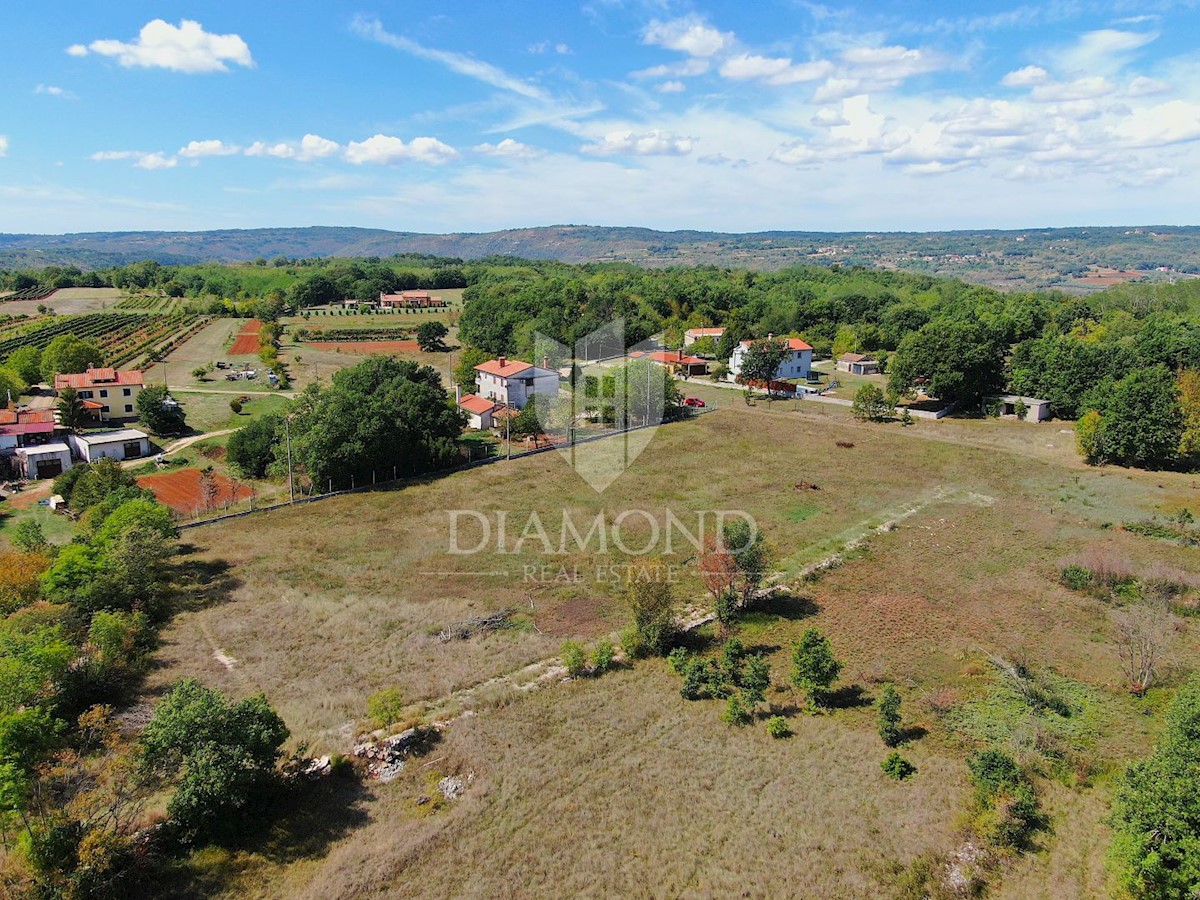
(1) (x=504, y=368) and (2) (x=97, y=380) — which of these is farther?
(1) (x=504, y=368)

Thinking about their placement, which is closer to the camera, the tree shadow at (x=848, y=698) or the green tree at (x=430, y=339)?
the tree shadow at (x=848, y=698)

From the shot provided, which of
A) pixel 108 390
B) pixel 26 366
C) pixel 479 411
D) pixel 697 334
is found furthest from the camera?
pixel 697 334

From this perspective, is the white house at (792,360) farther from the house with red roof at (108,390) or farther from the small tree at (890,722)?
the small tree at (890,722)

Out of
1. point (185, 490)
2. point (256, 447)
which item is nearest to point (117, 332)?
point (256, 447)

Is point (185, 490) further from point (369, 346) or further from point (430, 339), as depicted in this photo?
point (369, 346)

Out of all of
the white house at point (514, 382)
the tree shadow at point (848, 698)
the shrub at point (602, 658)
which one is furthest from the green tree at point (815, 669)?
the white house at point (514, 382)
